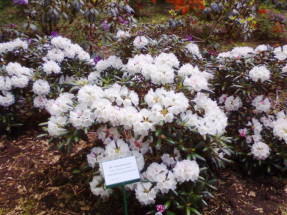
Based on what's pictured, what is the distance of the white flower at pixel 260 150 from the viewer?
8.91ft

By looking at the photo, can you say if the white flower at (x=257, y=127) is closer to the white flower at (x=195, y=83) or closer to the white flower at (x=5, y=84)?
the white flower at (x=195, y=83)

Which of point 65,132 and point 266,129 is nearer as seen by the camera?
point 65,132

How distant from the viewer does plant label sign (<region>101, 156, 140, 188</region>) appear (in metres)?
1.99

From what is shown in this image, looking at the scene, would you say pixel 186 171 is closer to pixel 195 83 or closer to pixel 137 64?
pixel 195 83

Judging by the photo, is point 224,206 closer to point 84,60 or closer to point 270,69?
point 270,69

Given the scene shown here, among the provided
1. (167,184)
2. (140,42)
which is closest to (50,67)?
(140,42)

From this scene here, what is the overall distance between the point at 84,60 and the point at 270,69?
1.76 m

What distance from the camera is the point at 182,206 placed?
89.0 inches

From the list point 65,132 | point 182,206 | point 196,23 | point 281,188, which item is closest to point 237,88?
point 281,188

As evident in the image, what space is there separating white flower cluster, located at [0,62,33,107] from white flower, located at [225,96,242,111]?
5.95ft

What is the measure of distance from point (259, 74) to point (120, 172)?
4.55 ft

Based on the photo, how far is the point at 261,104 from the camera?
9.24 feet

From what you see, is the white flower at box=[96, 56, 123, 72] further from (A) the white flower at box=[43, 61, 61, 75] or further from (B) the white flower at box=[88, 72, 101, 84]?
(A) the white flower at box=[43, 61, 61, 75]

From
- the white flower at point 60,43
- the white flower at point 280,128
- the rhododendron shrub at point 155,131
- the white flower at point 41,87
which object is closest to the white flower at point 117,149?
the rhododendron shrub at point 155,131
